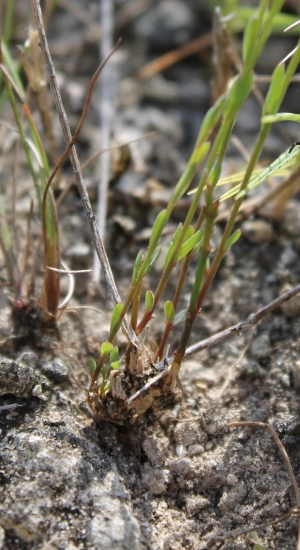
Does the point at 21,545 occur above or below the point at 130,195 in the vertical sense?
below

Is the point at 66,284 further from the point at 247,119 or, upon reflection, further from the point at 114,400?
the point at 247,119

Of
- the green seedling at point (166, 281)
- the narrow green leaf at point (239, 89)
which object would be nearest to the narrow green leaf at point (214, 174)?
the green seedling at point (166, 281)

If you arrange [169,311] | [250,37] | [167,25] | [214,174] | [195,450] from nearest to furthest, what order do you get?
[250,37]
[214,174]
[169,311]
[195,450]
[167,25]

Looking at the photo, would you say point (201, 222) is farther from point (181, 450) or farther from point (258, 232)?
point (258, 232)

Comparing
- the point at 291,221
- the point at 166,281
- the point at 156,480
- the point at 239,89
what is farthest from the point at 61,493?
the point at 291,221

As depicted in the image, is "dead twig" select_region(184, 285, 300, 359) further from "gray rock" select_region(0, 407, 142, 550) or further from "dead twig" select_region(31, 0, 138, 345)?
"gray rock" select_region(0, 407, 142, 550)

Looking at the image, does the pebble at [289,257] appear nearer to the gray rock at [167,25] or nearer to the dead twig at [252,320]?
the dead twig at [252,320]

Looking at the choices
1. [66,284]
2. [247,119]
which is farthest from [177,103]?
[66,284]
